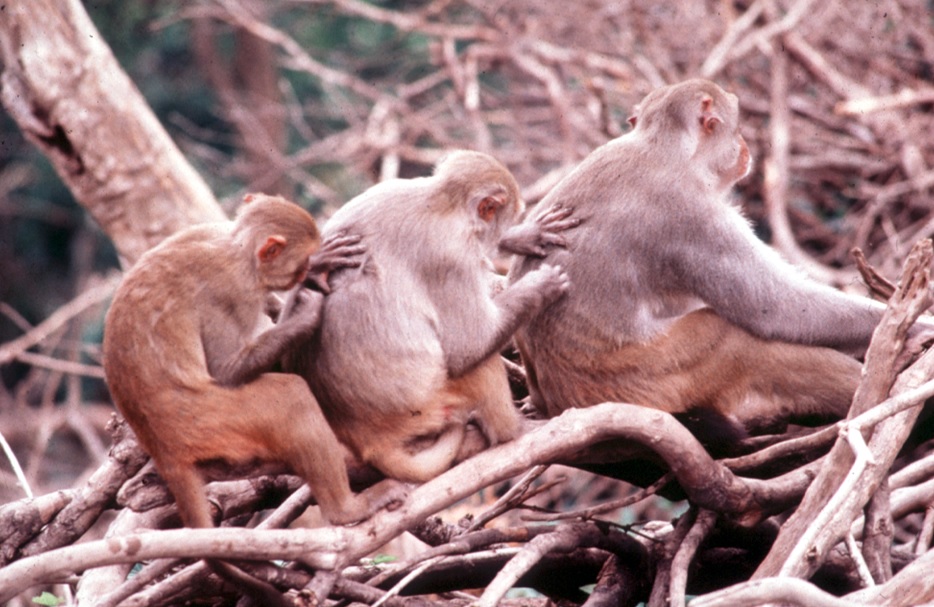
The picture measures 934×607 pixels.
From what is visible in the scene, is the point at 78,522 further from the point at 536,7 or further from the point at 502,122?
the point at 536,7

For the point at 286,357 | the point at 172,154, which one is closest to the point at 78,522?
the point at 286,357

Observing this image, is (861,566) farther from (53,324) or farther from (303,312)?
(53,324)

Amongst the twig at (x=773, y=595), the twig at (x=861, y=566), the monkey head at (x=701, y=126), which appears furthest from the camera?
the monkey head at (x=701, y=126)

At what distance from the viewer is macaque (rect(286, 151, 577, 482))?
3559mm

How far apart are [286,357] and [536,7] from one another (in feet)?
22.1

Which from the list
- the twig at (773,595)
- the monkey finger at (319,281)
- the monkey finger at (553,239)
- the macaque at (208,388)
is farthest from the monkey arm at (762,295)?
the twig at (773,595)

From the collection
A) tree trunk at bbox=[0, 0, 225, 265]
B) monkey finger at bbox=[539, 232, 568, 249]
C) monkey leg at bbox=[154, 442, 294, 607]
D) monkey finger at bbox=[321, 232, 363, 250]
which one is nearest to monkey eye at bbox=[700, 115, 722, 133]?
monkey finger at bbox=[539, 232, 568, 249]

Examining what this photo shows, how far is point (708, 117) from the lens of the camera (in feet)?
13.7

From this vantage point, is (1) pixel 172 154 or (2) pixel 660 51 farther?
(2) pixel 660 51

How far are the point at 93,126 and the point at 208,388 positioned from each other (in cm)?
365

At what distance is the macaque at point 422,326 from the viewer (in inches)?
140

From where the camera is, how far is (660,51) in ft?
28.5

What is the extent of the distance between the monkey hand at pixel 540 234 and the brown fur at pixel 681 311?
0.14 ft

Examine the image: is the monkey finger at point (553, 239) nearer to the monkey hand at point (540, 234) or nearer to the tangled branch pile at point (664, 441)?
the monkey hand at point (540, 234)
